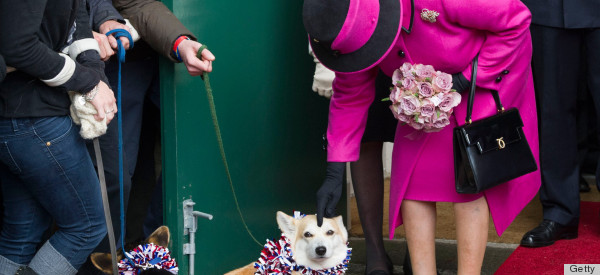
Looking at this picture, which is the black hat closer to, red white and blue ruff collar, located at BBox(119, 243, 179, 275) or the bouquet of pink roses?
the bouquet of pink roses

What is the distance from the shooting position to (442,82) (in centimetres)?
260

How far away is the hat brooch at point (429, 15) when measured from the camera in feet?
8.49

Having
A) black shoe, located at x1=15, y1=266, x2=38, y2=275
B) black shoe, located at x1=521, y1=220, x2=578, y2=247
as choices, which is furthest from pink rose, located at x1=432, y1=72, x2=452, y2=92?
black shoe, located at x1=521, y1=220, x2=578, y2=247

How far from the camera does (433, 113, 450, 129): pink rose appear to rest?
2.61m

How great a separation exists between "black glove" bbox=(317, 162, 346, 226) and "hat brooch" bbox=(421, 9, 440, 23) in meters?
0.59

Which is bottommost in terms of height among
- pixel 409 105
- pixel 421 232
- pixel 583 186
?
pixel 583 186

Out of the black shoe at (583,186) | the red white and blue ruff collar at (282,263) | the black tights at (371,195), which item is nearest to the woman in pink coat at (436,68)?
the red white and blue ruff collar at (282,263)

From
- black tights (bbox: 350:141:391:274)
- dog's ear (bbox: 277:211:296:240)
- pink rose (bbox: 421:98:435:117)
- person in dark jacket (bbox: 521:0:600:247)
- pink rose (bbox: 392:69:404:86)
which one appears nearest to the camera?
pink rose (bbox: 421:98:435:117)

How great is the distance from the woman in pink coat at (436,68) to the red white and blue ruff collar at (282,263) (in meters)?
0.21

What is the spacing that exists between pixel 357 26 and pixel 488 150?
686mm

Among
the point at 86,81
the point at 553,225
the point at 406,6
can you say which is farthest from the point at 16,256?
the point at 553,225

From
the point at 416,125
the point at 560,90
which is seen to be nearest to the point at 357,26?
the point at 416,125

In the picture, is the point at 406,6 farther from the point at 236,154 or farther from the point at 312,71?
the point at 312,71

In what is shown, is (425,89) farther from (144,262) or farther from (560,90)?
(560,90)
